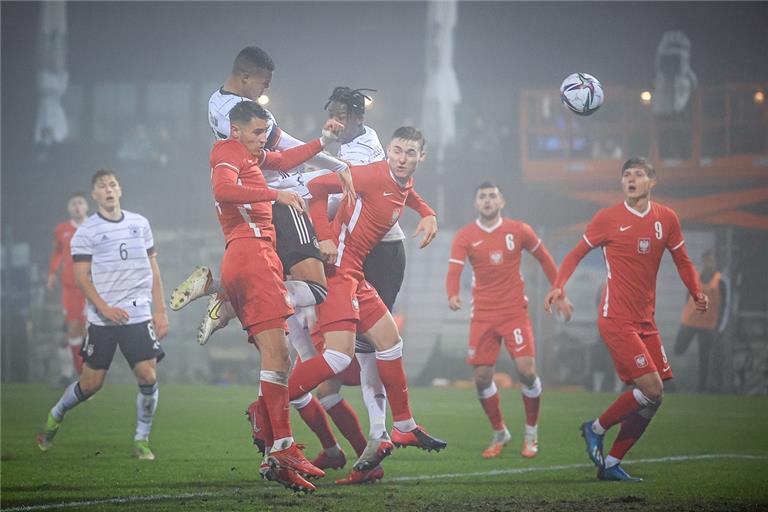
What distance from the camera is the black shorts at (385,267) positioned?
795 centimetres

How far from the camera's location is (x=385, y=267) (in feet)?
26.2

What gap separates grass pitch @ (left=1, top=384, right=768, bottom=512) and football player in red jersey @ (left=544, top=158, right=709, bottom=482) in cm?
35

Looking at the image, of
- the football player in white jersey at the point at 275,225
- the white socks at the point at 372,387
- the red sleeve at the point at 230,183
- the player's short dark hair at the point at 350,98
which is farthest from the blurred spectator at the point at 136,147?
the red sleeve at the point at 230,183

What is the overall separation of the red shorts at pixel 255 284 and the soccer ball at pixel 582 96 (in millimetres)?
2911

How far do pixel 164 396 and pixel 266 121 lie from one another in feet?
32.4

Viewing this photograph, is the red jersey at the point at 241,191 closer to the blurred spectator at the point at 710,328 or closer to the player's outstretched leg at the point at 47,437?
the player's outstretched leg at the point at 47,437

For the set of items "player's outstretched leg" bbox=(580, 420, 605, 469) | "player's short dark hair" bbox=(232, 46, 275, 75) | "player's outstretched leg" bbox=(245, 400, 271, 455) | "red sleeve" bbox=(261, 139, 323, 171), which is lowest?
"player's outstretched leg" bbox=(580, 420, 605, 469)

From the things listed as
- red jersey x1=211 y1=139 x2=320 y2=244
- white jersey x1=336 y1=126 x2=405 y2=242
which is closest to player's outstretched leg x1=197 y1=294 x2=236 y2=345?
red jersey x1=211 y1=139 x2=320 y2=244

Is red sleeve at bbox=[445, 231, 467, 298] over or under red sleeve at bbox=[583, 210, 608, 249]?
under

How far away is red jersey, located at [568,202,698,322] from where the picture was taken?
7914 mm

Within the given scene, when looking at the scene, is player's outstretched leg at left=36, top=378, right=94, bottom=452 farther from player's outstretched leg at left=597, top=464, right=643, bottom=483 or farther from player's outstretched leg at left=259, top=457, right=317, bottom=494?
player's outstretched leg at left=597, top=464, right=643, bottom=483

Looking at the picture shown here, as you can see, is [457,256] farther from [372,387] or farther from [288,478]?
[288,478]

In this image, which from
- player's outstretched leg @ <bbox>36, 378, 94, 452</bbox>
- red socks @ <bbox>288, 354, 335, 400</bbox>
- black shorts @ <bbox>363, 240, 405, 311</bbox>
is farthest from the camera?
player's outstretched leg @ <bbox>36, 378, 94, 452</bbox>

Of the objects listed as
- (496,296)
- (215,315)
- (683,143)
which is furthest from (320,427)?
(683,143)
